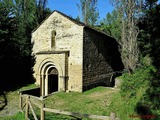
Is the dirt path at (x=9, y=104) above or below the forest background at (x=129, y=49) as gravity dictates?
below

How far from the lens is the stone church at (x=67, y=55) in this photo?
57.8 ft

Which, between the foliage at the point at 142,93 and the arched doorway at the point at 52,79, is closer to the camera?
the foliage at the point at 142,93

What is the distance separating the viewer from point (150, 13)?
16500 millimetres

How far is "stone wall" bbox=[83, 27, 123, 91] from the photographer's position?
59.0 feet

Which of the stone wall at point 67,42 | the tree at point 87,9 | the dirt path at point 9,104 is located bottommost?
the dirt path at point 9,104

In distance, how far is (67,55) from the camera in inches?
708

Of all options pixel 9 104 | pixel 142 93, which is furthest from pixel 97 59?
pixel 142 93

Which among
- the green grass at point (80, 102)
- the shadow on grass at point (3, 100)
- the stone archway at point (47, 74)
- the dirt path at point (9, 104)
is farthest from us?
the stone archway at point (47, 74)

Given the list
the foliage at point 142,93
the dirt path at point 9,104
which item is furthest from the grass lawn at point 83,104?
the foliage at point 142,93

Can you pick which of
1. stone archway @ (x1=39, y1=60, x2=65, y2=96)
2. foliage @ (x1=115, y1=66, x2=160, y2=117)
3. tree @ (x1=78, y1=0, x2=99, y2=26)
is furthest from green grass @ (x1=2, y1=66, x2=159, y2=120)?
tree @ (x1=78, y1=0, x2=99, y2=26)

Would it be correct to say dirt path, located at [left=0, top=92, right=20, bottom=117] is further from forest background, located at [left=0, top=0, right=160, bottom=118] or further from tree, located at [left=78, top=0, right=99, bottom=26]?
tree, located at [left=78, top=0, right=99, bottom=26]

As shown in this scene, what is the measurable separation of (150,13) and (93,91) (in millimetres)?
8303

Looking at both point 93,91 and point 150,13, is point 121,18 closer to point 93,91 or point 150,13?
point 150,13

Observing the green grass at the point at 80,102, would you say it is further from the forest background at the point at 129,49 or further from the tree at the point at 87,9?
the tree at the point at 87,9
